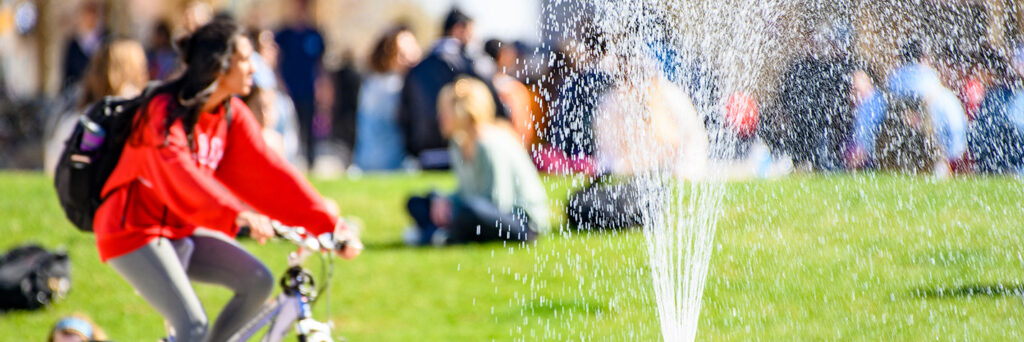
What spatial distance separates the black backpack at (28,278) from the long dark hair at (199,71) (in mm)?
3761

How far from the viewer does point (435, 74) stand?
36.1 feet

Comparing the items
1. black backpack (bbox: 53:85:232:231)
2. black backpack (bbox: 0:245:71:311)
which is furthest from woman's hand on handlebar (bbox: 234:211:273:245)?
black backpack (bbox: 0:245:71:311)

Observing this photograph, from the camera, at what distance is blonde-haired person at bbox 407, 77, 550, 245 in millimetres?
8938

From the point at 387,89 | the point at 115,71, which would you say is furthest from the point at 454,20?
the point at 115,71

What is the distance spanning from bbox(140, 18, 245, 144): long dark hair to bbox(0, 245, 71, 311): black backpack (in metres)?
3.76

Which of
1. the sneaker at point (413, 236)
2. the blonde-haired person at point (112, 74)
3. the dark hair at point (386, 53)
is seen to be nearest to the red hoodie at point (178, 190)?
the blonde-haired person at point (112, 74)

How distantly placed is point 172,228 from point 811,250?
13.5 feet

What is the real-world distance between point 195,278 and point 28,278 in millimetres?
3645

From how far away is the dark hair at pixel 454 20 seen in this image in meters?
11.1

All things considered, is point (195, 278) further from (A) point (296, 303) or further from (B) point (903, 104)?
(B) point (903, 104)

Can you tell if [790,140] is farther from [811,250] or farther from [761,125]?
[811,250]

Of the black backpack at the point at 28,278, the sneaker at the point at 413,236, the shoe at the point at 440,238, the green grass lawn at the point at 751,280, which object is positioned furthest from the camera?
the sneaker at the point at 413,236

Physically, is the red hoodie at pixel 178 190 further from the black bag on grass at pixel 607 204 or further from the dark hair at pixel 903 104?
the dark hair at pixel 903 104

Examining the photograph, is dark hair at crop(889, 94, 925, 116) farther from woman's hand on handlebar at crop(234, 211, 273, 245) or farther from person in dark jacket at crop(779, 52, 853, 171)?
woman's hand on handlebar at crop(234, 211, 273, 245)
